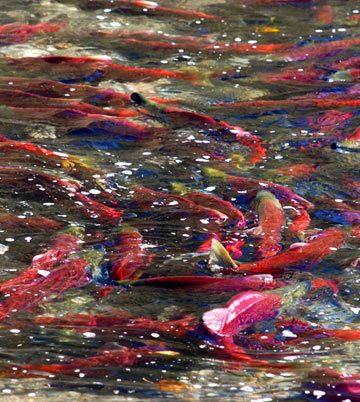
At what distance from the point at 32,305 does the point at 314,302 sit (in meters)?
1.21

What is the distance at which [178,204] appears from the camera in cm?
541

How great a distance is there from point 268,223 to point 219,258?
2.30 feet

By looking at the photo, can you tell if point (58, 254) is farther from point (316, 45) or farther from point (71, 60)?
point (316, 45)

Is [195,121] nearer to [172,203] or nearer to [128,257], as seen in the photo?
[172,203]

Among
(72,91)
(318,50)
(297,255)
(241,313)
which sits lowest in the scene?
(318,50)

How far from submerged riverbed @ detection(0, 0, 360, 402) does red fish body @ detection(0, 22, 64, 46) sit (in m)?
0.03

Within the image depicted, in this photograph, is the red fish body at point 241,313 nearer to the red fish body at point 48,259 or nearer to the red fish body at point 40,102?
the red fish body at point 48,259

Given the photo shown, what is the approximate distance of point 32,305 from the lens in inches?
164

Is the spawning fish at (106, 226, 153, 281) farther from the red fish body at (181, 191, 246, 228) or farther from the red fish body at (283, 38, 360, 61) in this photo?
the red fish body at (283, 38, 360, 61)

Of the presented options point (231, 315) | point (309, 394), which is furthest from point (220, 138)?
point (309, 394)

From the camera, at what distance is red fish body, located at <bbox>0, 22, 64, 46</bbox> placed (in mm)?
8227

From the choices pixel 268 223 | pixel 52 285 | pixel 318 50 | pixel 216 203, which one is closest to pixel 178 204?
pixel 216 203

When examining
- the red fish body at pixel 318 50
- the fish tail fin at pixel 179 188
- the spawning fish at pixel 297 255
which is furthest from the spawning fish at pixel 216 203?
the red fish body at pixel 318 50

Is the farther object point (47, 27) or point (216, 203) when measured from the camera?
point (47, 27)
